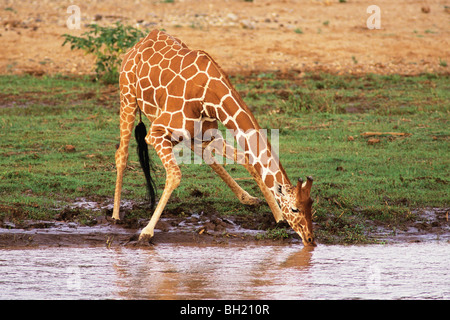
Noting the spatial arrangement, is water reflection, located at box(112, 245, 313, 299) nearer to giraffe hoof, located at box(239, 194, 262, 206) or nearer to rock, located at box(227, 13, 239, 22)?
giraffe hoof, located at box(239, 194, 262, 206)

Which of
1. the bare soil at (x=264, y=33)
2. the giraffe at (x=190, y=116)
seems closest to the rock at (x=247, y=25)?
the bare soil at (x=264, y=33)

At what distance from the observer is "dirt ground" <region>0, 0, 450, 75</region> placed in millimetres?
15141

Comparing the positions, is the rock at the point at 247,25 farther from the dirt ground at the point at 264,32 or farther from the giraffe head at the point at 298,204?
the giraffe head at the point at 298,204

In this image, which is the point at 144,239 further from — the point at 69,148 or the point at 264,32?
the point at 264,32

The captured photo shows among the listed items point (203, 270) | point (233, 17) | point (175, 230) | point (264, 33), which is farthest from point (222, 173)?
point (233, 17)

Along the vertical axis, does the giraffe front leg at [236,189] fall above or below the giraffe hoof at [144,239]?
above

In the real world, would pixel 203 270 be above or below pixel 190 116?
below

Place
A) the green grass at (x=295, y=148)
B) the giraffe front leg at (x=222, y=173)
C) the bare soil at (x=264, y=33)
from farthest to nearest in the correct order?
1. the bare soil at (x=264, y=33)
2. the green grass at (x=295, y=148)
3. the giraffe front leg at (x=222, y=173)

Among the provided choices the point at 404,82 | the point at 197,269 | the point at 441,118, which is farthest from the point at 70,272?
the point at 404,82

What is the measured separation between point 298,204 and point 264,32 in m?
11.0

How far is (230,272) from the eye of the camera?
6.02m

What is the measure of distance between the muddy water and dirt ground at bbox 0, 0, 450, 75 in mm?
8405

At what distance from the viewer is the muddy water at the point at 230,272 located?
18.1 feet

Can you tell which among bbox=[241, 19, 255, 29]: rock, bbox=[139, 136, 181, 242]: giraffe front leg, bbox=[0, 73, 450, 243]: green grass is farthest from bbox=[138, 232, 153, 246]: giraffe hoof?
bbox=[241, 19, 255, 29]: rock
